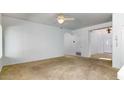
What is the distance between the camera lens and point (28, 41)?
545 cm

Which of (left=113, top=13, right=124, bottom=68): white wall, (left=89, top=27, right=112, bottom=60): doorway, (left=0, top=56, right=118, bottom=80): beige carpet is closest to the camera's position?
(left=0, top=56, right=118, bottom=80): beige carpet

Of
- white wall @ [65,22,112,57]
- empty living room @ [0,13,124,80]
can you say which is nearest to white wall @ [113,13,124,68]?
empty living room @ [0,13,124,80]

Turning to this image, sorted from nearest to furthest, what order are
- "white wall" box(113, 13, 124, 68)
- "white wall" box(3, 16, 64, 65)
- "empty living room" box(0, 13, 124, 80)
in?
"empty living room" box(0, 13, 124, 80)
"white wall" box(113, 13, 124, 68)
"white wall" box(3, 16, 64, 65)

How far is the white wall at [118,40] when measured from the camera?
3.87 metres

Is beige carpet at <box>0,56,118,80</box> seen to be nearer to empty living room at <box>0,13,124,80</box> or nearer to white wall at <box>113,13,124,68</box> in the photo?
empty living room at <box>0,13,124,80</box>

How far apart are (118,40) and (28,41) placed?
4.24 meters

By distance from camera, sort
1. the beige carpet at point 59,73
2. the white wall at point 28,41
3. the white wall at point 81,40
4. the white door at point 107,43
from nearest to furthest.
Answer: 1. the beige carpet at point 59,73
2. the white wall at point 28,41
3. the white wall at point 81,40
4. the white door at point 107,43

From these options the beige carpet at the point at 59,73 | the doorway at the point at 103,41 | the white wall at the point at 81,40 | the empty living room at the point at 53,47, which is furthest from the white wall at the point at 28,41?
the doorway at the point at 103,41

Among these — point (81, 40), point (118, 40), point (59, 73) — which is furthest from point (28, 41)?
point (118, 40)

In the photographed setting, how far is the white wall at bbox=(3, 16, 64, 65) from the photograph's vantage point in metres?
4.68

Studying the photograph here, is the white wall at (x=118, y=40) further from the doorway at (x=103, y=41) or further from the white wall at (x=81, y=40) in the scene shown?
the doorway at (x=103, y=41)

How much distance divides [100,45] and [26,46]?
7.17 metres

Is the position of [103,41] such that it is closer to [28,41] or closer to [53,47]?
[53,47]
